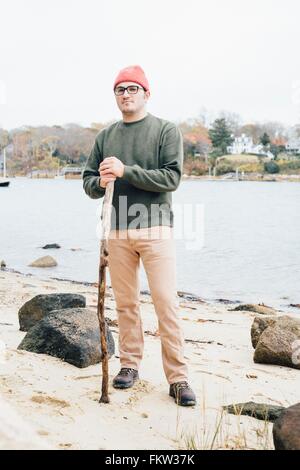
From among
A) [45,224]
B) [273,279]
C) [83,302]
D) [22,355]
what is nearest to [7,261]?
[273,279]

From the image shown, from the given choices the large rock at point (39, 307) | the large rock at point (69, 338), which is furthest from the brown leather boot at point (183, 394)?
the large rock at point (39, 307)

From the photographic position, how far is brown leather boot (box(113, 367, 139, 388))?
4223mm

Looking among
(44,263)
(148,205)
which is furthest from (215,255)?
(148,205)

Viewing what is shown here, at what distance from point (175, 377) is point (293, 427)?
1175 millimetres

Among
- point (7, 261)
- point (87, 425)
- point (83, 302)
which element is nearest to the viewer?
point (87, 425)

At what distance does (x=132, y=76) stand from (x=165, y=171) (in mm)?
702

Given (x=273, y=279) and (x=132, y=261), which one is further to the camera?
(x=273, y=279)

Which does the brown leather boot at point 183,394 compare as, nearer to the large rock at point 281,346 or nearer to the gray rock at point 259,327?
the large rock at point 281,346

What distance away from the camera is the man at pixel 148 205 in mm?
4027

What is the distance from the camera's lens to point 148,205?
4082 mm

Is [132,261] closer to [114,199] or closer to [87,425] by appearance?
[114,199]

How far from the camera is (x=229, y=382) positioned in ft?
15.9

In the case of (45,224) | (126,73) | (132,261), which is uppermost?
(126,73)

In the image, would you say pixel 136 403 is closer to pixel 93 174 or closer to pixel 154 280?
pixel 154 280
